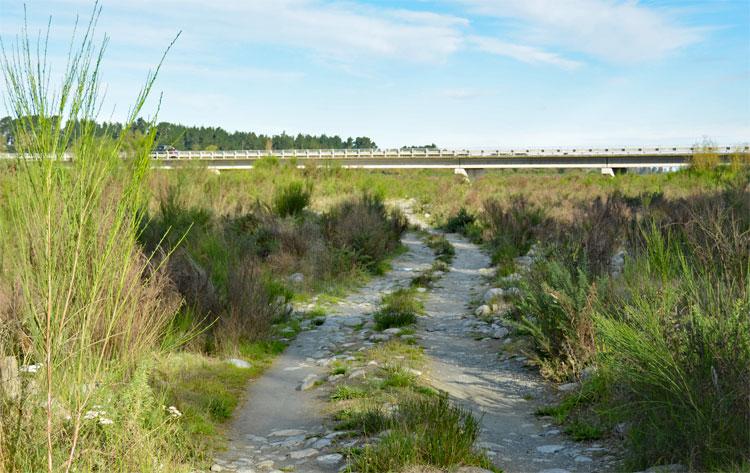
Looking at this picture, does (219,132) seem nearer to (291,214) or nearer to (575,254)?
(291,214)

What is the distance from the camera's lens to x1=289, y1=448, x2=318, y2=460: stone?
4520 millimetres

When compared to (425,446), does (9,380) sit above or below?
above

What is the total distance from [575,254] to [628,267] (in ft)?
3.59

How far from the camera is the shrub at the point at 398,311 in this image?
28.3ft

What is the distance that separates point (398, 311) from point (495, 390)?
9.76 feet

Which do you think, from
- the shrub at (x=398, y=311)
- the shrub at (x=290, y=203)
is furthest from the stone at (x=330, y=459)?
the shrub at (x=290, y=203)

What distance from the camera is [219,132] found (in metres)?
118

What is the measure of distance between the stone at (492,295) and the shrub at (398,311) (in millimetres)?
933

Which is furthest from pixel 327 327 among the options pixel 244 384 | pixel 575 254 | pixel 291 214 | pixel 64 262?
pixel 291 214

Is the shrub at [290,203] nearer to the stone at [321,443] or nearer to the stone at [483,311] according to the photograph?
the stone at [483,311]

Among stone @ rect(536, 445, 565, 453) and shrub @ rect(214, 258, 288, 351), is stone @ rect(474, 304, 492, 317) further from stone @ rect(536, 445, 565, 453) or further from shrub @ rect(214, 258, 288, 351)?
stone @ rect(536, 445, 565, 453)

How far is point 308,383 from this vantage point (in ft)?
20.5

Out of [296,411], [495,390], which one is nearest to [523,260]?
[495,390]

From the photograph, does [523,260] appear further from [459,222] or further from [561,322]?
[459,222]
